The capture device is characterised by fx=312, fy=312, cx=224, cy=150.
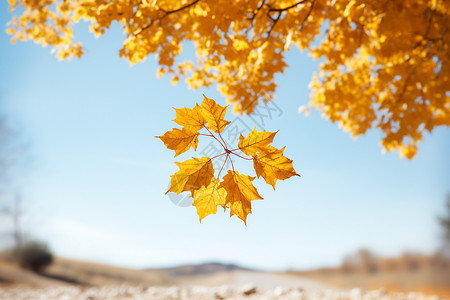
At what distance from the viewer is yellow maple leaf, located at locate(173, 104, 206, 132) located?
1.16 m

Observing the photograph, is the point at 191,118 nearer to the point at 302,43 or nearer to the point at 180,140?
the point at 180,140

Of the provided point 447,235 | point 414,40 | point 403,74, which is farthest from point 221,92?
point 447,235

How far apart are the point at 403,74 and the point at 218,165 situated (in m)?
3.69

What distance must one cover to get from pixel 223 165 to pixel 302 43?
273 centimetres

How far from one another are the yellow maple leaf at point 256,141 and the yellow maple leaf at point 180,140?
0.18 m

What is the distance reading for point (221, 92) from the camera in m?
3.97

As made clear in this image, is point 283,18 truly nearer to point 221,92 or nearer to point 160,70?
point 221,92

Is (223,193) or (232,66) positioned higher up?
(232,66)

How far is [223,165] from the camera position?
1.14 meters

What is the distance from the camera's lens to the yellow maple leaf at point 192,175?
1.09m

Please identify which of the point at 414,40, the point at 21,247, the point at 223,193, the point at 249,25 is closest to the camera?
the point at 223,193

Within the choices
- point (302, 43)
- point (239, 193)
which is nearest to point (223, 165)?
point (239, 193)

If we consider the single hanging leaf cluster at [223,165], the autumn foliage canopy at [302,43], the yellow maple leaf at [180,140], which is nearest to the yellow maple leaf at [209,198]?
the single hanging leaf cluster at [223,165]

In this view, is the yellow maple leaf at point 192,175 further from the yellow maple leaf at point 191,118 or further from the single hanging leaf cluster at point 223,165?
the yellow maple leaf at point 191,118
